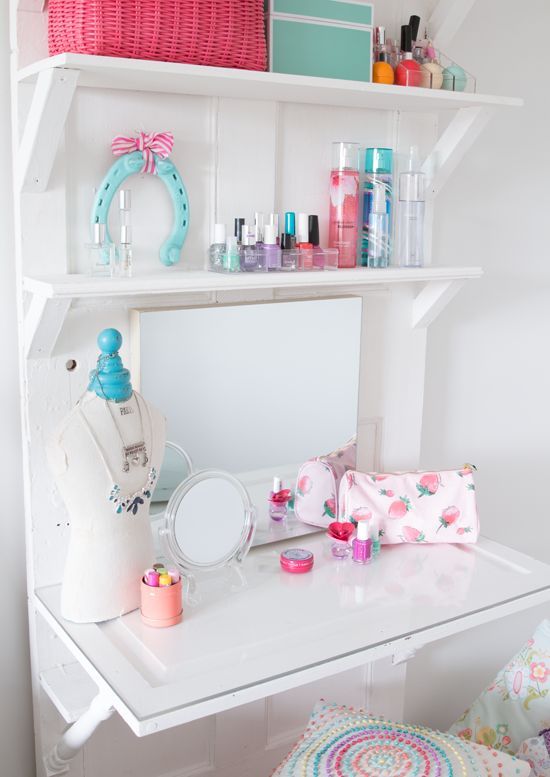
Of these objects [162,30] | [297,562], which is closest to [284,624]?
[297,562]

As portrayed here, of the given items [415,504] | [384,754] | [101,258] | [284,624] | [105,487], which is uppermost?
[101,258]

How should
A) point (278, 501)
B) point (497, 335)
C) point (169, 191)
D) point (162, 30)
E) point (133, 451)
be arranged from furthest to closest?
1. point (497, 335)
2. point (278, 501)
3. point (169, 191)
4. point (133, 451)
5. point (162, 30)

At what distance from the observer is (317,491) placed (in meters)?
1.77

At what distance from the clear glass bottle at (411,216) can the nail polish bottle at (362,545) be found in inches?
19.6

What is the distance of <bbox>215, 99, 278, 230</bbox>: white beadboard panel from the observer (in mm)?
1576

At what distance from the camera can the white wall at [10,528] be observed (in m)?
1.49

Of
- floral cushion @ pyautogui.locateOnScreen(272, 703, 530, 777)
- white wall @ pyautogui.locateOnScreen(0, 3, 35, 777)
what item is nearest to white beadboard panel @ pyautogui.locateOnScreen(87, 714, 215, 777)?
white wall @ pyautogui.locateOnScreen(0, 3, 35, 777)

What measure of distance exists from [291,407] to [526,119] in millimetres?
939

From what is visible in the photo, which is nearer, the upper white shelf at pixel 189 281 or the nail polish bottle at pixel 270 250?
the upper white shelf at pixel 189 281

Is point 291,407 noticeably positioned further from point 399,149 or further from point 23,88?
point 23,88

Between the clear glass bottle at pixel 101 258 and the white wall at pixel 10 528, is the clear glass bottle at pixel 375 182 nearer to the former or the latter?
the clear glass bottle at pixel 101 258

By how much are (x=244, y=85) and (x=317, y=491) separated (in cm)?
76

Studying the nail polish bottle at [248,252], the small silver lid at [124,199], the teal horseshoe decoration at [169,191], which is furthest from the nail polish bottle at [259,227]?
the small silver lid at [124,199]

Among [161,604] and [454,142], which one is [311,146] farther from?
[161,604]
